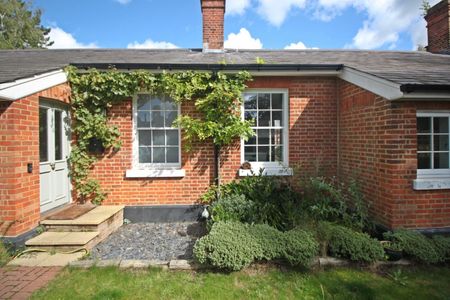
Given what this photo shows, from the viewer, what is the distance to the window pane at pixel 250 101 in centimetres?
642

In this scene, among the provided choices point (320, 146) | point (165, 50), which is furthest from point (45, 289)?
point (165, 50)

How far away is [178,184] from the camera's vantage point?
20.3ft

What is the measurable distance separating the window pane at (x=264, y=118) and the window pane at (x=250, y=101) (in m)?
0.26

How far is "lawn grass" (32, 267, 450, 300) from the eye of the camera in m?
3.29

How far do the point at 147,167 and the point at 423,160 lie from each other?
229 inches

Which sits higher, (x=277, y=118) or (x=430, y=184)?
(x=277, y=118)

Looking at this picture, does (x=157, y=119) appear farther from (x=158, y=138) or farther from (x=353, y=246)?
(x=353, y=246)

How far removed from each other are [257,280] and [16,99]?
15.9 feet

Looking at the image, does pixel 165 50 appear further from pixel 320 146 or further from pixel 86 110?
pixel 320 146

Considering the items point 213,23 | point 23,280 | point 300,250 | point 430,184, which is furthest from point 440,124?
point 23,280

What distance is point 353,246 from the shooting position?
156 inches

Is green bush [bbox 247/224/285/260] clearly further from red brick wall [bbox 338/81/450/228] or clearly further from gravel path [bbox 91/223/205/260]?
red brick wall [bbox 338/81/450/228]

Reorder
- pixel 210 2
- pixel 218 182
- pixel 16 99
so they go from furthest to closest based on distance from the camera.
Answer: pixel 210 2, pixel 218 182, pixel 16 99

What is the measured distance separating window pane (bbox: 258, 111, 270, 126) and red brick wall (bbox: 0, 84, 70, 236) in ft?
15.5
